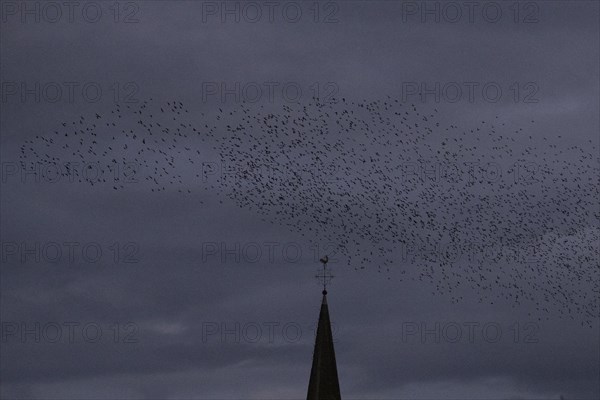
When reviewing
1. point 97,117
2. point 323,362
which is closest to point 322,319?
point 323,362

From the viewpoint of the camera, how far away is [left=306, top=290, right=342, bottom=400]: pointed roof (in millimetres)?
106500

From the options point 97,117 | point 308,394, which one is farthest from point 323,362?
point 97,117

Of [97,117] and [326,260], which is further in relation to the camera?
[326,260]

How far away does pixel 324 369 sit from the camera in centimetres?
10725

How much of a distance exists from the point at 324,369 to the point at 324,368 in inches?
2.6

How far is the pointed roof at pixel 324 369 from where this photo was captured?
106500 mm

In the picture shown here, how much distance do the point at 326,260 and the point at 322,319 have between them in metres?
4.13

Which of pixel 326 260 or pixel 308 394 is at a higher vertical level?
pixel 326 260

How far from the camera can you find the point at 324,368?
352 feet

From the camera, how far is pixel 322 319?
10825cm

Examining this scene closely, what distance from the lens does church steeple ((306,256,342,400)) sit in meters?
106

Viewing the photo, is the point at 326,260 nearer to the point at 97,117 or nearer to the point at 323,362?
the point at 323,362

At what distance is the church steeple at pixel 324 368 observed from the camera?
106 m

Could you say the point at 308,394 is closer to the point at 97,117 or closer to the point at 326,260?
the point at 326,260
